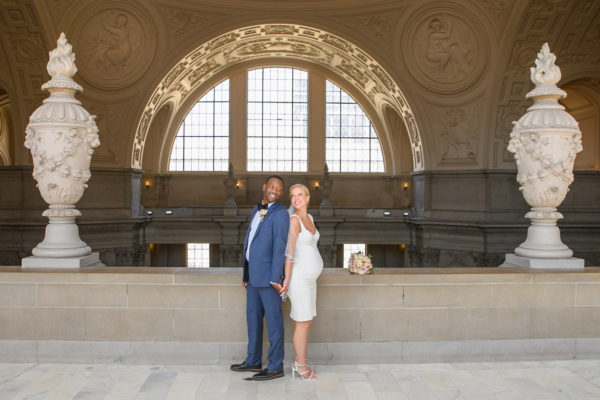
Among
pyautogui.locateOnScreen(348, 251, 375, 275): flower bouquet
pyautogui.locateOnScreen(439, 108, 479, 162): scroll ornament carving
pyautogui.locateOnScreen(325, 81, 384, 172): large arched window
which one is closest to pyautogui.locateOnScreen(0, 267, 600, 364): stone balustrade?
pyautogui.locateOnScreen(348, 251, 375, 275): flower bouquet

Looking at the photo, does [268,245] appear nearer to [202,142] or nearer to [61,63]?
[61,63]

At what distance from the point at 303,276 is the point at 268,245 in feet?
1.55

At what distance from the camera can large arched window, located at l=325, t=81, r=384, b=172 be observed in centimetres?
2466

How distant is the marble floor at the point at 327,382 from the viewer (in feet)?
14.9

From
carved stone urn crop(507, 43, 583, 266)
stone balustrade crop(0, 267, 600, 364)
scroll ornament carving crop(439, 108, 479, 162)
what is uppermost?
scroll ornament carving crop(439, 108, 479, 162)

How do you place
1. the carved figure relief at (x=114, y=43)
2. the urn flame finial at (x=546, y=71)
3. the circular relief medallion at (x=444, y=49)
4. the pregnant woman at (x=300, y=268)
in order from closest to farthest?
the pregnant woman at (x=300, y=268) → the urn flame finial at (x=546, y=71) → the carved figure relief at (x=114, y=43) → the circular relief medallion at (x=444, y=49)

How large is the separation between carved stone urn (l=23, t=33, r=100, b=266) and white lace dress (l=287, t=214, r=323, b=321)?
2.81m

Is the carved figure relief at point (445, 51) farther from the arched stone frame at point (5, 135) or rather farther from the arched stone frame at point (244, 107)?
the arched stone frame at point (5, 135)

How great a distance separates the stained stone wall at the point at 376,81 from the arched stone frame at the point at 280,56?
130 mm

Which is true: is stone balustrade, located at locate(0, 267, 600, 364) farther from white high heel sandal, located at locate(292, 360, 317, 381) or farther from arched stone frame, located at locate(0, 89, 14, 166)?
arched stone frame, located at locate(0, 89, 14, 166)

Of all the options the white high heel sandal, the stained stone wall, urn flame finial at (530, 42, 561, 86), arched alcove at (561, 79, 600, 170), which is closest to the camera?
the white high heel sandal

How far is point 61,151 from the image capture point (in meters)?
5.73

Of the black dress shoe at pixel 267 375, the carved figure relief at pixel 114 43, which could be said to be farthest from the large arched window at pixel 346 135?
the black dress shoe at pixel 267 375

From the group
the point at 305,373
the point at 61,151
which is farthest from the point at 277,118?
the point at 305,373
